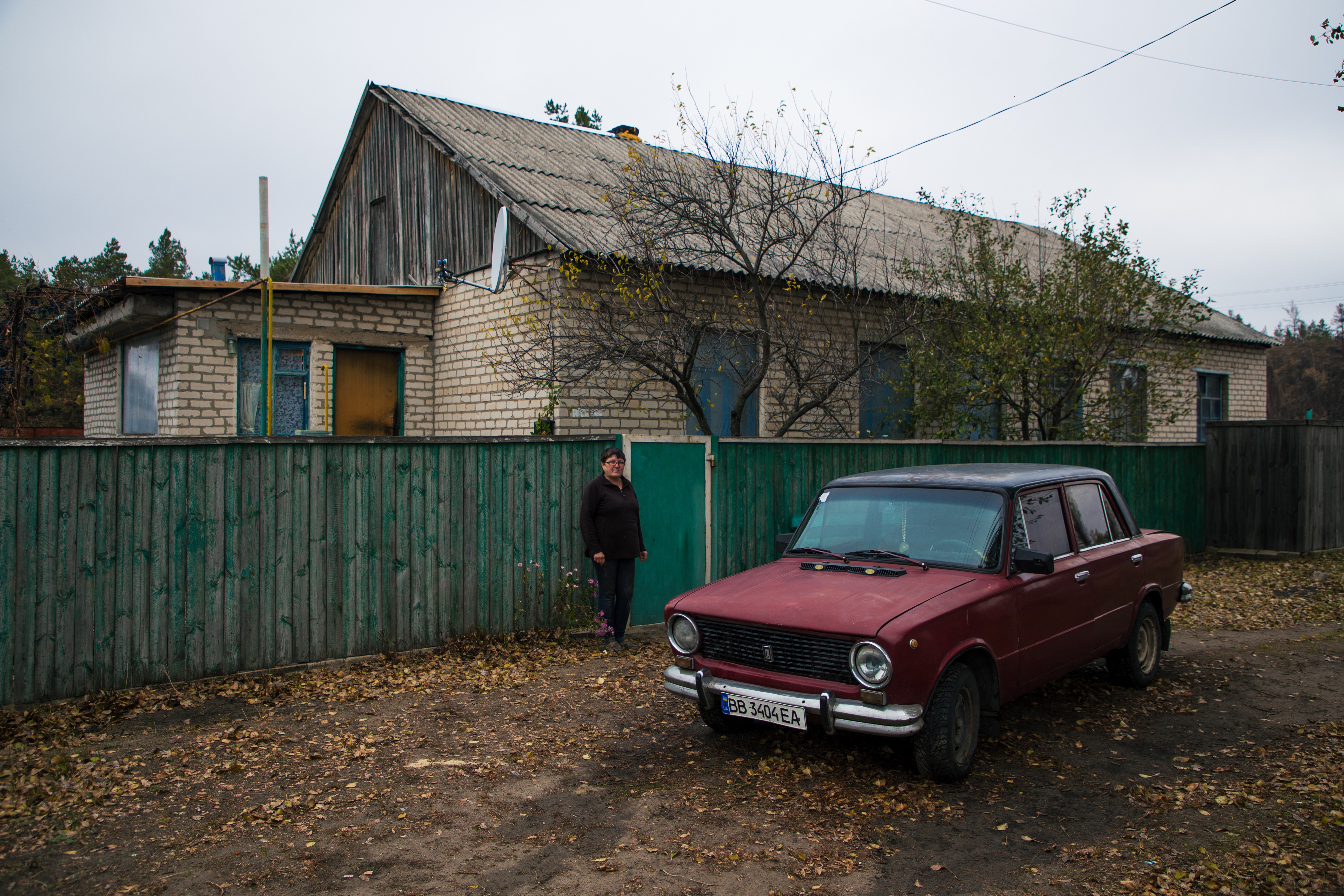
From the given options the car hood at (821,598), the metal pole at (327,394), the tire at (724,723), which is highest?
the metal pole at (327,394)

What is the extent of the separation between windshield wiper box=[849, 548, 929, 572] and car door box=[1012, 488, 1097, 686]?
1.66ft

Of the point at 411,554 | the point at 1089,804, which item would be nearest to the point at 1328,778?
the point at 1089,804

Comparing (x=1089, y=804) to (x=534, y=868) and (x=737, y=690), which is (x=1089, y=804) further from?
(x=534, y=868)

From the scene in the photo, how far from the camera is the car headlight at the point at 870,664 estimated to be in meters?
4.21

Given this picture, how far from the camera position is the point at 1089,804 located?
4.34 meters

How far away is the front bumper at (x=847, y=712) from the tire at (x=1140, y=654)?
2731mm

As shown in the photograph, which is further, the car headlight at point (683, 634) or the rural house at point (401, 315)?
the rural house at point (401, 315)

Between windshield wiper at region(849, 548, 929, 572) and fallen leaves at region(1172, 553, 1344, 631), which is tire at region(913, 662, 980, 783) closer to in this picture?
windshield wiper at region(849, 548, 929, 572)

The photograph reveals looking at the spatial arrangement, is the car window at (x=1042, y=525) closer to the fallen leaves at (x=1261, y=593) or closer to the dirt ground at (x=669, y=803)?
the dirt ground at (x=669, y=803)

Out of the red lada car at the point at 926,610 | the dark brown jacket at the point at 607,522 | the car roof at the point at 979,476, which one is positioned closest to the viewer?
the red lada car at the point at 926,610

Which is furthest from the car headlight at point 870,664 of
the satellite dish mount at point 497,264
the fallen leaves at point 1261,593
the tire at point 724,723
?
the satellite dish mount at point 497,264

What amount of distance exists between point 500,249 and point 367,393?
2909 millimetres

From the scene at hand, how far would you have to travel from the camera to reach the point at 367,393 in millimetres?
12430

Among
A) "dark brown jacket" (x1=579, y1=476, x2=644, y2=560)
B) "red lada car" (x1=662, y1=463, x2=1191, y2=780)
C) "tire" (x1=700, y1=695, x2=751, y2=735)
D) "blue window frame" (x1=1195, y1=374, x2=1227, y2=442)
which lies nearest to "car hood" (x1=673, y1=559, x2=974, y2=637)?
"red lada car" (x1=662, y1=463, x2=1191, y2=780)
